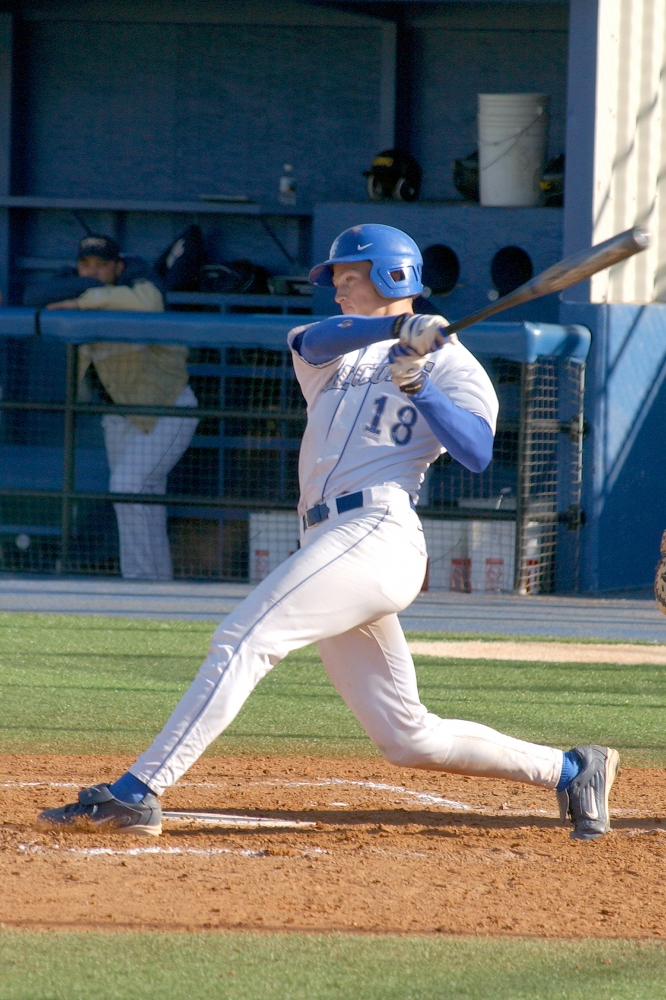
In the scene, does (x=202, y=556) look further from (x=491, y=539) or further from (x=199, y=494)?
(x=491, y=539)

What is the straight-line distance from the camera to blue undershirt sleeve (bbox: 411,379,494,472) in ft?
10.9

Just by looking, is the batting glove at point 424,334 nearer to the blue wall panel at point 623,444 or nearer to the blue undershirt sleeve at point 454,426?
the blue undershirt sleeve at point 454,426

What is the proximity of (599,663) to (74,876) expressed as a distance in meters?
4.18

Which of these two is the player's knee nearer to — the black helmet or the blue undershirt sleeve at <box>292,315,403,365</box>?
the blue undershirt sleeve at <box>292,315,403,365</box>

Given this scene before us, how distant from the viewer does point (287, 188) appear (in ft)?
39.9

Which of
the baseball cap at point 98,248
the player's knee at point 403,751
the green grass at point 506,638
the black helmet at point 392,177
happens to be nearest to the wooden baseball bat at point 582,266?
the player's knee at point 403,751

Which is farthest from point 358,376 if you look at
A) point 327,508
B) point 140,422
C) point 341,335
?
point 140,422

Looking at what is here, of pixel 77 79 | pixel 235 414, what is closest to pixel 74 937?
pixel 235 414

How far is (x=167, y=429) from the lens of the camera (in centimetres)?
955

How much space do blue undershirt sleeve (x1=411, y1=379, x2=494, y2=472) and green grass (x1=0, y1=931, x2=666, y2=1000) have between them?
3.70 feet

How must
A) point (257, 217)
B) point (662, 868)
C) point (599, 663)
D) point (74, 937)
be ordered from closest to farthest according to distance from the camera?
point (74, 937), point (662, 868), point (599, 663), point (257, 217)

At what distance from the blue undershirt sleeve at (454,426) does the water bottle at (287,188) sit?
908 centimetres

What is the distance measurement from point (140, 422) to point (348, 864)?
250 inches

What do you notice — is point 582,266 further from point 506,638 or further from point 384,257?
point 506,638
